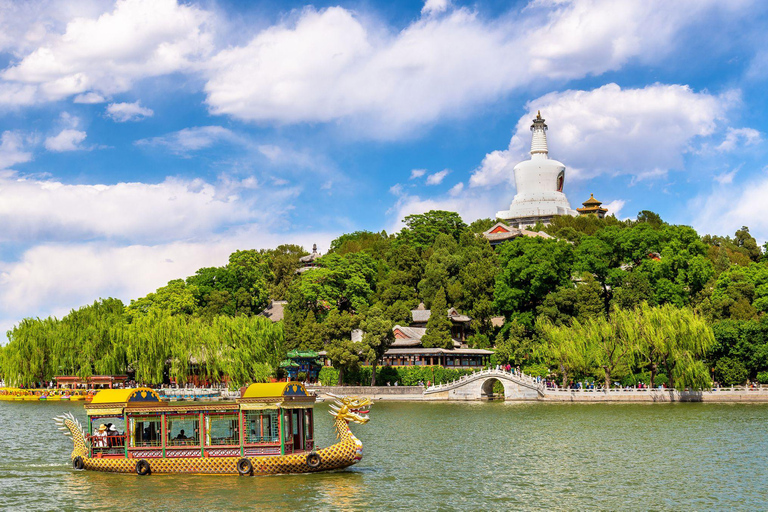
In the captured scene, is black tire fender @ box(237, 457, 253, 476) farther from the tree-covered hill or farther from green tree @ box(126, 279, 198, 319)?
green tree @ box(126, 279, 198, 319)

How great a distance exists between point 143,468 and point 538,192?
87.5 m

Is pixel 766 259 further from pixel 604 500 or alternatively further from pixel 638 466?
pixel 604 500

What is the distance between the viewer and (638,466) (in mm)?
25938

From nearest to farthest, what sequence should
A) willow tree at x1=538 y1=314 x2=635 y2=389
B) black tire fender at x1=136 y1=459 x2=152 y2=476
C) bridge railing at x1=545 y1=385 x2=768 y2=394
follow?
black tire fender at x1=136 y1=459 x2=152 y2=476
bridge railing at x1=545 y1=385 x2=768 y2=394
willow tree at x1=538 y1=314 x2=635 y2=389

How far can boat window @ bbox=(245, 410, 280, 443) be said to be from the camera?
23453 millimetres

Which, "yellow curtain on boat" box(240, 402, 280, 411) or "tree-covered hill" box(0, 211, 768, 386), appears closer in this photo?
"yellow curtain on boat" box(240, 402, 280, 411)

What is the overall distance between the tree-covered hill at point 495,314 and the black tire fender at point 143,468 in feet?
116

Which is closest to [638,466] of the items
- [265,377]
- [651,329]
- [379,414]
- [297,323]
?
[379,414]

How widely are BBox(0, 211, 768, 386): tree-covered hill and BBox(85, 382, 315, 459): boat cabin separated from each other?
3367 cm

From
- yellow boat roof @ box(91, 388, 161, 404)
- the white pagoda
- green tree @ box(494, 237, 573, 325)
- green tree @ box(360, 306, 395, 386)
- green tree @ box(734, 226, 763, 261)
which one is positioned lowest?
yellow boat roof @ box(91, 388, 161, 404)

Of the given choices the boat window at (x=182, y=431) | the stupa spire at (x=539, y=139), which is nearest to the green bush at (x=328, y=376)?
the boat window at (x=182, y=431)

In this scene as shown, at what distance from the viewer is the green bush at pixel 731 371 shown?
167 ft

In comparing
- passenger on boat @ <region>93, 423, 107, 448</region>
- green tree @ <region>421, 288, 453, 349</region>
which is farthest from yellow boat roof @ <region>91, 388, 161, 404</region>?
green tree @ <region>421, 288, 453, 349</region>

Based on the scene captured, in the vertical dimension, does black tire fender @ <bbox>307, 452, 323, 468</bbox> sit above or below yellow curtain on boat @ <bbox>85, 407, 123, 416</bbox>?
below
